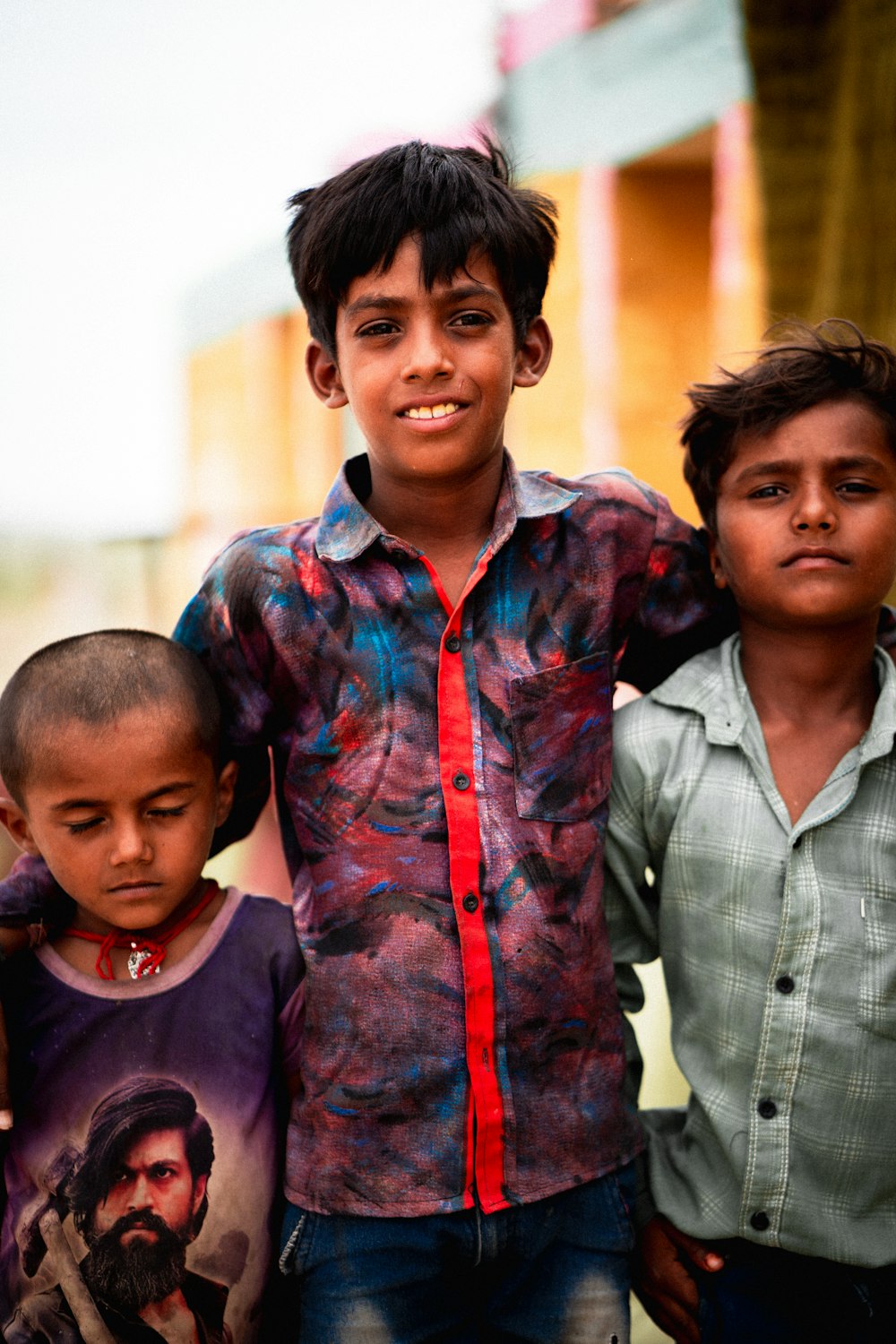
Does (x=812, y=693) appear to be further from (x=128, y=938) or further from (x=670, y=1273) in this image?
(x=128, y=938)

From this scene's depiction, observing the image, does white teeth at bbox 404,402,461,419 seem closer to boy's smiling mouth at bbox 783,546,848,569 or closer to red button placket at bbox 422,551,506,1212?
red button placket at bbox 422,551,506,1212

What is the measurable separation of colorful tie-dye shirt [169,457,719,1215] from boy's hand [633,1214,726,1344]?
0.16 metres

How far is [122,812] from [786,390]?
3.46 ft

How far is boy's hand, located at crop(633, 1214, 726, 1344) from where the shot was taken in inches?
66.3

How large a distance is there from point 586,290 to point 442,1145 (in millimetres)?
4563

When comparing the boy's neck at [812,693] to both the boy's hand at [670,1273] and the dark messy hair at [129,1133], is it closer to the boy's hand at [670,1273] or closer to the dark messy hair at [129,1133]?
the boy's hand at [670,1273]

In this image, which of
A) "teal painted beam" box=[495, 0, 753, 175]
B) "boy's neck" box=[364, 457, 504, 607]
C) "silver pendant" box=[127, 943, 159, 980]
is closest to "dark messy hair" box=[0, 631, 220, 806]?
"silver pendant" box=[127, 943, 159, 980]

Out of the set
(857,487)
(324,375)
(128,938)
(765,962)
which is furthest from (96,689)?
(857,487)

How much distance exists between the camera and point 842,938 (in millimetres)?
1606

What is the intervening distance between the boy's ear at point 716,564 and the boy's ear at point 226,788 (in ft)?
2.41

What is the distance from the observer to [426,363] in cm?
159

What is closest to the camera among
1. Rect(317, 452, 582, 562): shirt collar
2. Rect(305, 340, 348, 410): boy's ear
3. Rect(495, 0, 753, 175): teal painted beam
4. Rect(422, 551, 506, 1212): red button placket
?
Rect(422, 551, 506, 1212): red button placket

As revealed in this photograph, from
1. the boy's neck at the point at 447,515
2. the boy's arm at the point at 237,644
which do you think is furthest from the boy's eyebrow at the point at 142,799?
the boy's neck at the point at 447,515

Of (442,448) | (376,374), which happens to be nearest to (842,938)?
(442,448)
